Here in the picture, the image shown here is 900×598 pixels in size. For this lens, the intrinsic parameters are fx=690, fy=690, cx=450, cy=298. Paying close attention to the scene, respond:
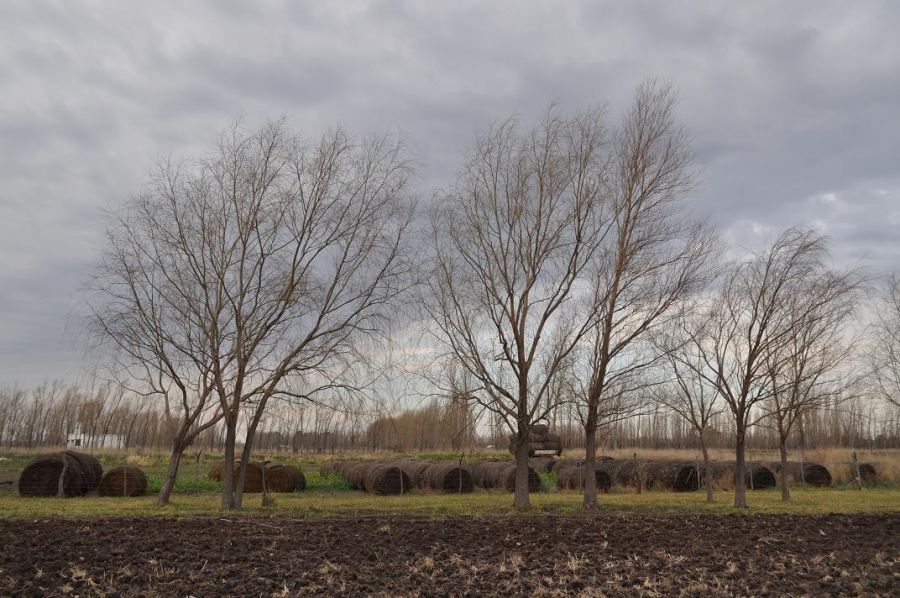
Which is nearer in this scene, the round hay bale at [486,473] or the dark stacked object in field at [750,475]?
the round hay bale at [486,473]

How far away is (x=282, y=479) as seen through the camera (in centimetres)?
2611

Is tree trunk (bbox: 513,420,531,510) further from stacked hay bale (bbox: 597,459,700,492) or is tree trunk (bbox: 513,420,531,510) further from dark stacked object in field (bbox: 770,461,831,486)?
dark stacked object in field (bbox: 770,461,831,486)

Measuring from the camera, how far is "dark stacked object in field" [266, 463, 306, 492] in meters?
25.7

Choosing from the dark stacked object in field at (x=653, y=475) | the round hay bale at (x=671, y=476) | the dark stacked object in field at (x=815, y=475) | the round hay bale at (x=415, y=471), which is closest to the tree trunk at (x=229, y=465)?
the round hay bale at (x=415, y=471)

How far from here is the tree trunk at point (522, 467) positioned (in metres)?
17.6

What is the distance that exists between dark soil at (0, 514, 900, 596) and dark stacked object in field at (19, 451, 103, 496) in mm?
10868

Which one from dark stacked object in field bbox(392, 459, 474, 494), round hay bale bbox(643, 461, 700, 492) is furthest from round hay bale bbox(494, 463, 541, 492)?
round hay bale bbox(643, 461, 700, 492)

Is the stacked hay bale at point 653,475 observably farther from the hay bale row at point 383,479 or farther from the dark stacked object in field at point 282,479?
the dark stacked object in field at point 282,479

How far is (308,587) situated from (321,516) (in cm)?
791

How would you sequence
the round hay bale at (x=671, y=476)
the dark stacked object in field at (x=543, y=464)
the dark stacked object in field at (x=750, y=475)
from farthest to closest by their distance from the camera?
the dark stacked object in field at (x=543, y=464), the dark stacked object in field at (x=750, y=475), the round hay bale at (x=671, y=476)

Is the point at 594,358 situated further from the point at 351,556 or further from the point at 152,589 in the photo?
the point at 152,589

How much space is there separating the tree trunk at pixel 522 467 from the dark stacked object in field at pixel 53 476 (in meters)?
14.8

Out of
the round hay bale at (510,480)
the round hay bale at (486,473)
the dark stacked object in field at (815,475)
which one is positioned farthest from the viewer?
the dark stacked object in field at (815,475)

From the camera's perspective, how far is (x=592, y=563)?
9.41 metres
